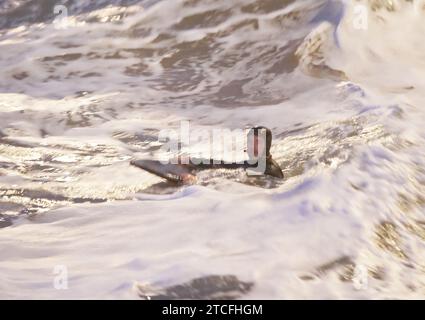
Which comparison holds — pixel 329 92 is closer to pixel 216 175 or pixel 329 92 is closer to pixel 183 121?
pixel 183 121

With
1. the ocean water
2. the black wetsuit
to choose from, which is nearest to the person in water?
the black wetsuit

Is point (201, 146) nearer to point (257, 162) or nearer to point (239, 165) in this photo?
point (239, 165)

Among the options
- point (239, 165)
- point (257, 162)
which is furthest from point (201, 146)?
point (257, 162)

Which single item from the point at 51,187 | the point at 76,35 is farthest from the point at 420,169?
the point at 76,35

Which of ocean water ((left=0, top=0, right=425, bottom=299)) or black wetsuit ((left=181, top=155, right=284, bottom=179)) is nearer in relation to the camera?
ocean water ((left=0, top=0, right=425, bottom=299))

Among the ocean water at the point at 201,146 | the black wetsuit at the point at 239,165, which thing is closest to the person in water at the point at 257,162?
the black wetsuit at the point at 239,165

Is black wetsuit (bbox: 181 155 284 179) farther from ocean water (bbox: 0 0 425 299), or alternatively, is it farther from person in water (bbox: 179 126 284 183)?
ocean water (bbox: 0 0 425 299)

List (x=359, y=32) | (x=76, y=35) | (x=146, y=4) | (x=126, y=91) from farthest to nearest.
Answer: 1. (x=146, y=4)
2. (x=76, y=35)
3. (x=359, y=32)
4. (x=126, y=91)
